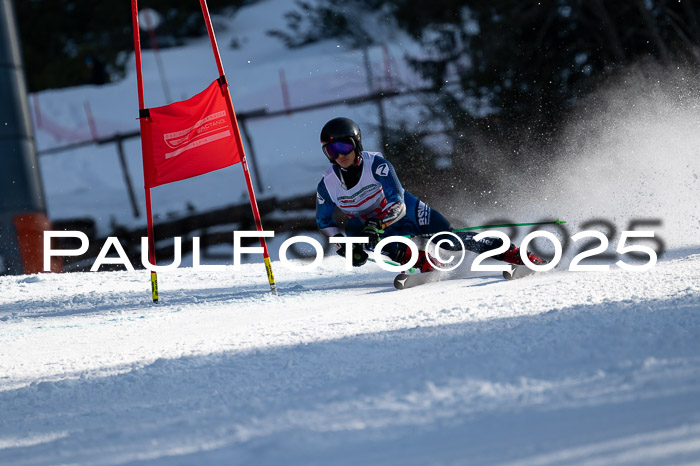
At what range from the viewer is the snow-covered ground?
251cm

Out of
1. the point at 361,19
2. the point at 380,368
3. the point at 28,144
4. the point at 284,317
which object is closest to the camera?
the point at 380,368

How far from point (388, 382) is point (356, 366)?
1.21 ft

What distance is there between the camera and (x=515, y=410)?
2654 mm

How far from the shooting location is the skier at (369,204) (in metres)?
6.29

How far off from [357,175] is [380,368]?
332 centimetres

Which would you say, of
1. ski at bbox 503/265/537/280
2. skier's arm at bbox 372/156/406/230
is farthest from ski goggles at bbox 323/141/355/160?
ski at bbox 503/265/537/280

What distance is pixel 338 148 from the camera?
6305mm

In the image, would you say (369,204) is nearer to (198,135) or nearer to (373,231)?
(373,231)

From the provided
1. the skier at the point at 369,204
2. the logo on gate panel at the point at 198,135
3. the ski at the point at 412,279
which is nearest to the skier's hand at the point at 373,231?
the skier at the point at 369,204

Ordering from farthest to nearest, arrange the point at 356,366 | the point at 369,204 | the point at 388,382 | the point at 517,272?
1. the point at 369,204
2. the point at 517,272
3. the point at 356,366
4. the point at 388,382

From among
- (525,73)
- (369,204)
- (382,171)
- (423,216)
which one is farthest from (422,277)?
(525,73)

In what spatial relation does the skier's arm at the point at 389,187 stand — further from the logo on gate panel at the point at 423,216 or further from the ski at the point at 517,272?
the ski at the point at 517,272

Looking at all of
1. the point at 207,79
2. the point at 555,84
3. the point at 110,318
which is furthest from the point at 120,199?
the point at 110,318

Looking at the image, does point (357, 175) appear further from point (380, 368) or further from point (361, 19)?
point (361, 19)
